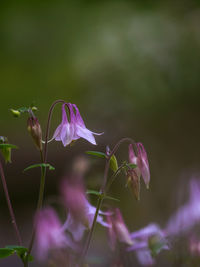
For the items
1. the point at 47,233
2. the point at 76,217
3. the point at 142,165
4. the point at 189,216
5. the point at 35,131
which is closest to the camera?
the point at 76,217

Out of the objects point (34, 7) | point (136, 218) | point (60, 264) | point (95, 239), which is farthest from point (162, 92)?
point (34, 7)

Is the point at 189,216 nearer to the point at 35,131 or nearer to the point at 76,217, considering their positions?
the point at 35,131

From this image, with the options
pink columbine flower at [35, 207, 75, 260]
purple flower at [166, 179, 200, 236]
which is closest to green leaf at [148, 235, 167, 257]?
purple flower at [166, 179, 200, 236]

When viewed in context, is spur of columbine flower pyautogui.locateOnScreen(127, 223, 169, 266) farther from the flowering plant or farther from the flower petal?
the flower petal

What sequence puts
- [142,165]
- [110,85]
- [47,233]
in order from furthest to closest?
[110,85]
[142,165]
[47,233]

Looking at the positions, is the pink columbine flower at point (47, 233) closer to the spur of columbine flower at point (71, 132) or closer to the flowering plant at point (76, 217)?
the flowering plant at point (76, 217)

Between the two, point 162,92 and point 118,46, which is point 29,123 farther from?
point 118,46

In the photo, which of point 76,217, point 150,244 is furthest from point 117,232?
point 76,217
